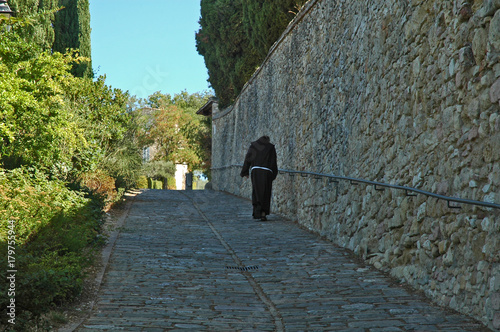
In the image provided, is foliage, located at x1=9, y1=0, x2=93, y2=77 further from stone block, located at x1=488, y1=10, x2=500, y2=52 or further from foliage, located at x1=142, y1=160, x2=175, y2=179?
foliage, located at x1=142, y1=160, x2=175, y2=179

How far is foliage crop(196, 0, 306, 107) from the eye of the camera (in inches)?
640

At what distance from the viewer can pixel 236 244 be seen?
889 centimetres

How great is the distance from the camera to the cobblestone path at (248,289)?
186 inches

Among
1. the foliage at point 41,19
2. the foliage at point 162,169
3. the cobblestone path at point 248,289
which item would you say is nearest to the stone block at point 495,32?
the cobblestone path at point 248,289

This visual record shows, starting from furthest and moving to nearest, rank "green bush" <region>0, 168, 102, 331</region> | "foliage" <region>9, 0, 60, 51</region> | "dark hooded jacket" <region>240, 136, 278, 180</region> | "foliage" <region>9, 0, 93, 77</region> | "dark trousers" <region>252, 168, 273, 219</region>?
"foliage" <region>9, 0, 93, 77</region>, "foliage" <region>9, 0, 60, 51</region>, "dark hooded jacket" <region>240, 136, 278, 180</region>, "dark trousers" <region>252, 168, 273, 219</region>, "green bush" <region>0, 168, 102, 331</region>

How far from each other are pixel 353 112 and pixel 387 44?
1525 mm

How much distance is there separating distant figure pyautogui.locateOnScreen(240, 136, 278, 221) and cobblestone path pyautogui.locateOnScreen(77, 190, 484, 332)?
196cm

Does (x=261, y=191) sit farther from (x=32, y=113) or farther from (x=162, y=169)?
(x=162, y=169)

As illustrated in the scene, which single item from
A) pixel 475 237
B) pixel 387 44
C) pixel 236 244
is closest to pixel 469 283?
pixel 475 237

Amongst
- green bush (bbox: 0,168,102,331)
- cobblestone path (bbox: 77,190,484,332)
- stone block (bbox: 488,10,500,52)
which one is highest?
stone block (bbox: 488,10,500,52)

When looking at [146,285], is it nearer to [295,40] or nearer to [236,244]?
[236,244]

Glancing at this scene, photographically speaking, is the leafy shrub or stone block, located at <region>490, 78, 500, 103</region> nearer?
stone block, located at <region>490, 78, 500, 103</region>

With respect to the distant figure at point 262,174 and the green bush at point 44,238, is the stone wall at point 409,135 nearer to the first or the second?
the distant figure at point 262,174

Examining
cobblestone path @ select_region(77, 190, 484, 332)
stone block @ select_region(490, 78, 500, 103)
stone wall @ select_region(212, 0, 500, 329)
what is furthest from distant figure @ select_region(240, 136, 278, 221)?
stone block @ select_region(490, 78, 500, 103)
